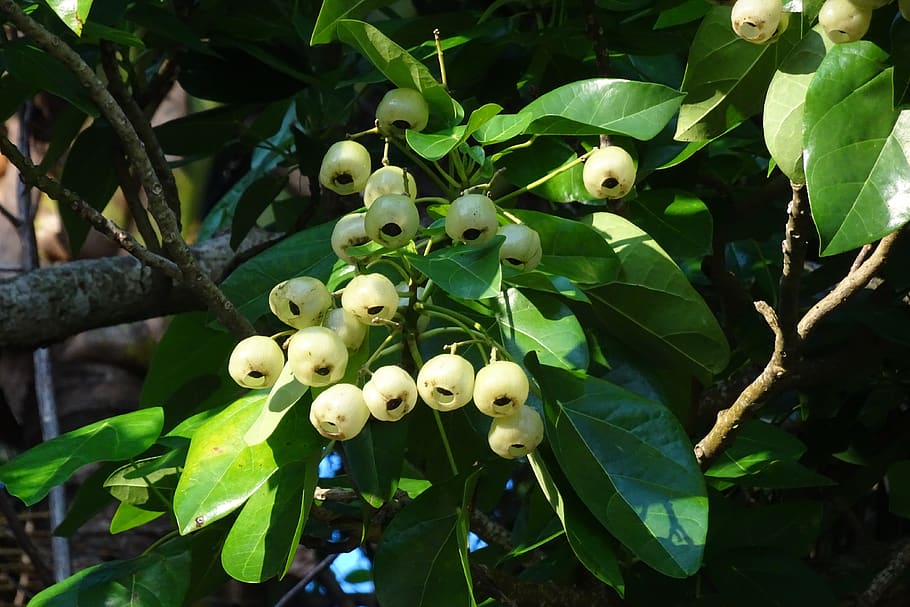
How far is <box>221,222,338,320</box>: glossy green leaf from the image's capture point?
1045 millimetres

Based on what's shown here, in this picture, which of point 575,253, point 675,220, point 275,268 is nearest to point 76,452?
point 275,268

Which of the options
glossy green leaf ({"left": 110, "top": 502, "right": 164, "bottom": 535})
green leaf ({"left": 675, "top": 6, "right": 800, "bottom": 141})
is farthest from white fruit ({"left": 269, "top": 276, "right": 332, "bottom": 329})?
glossy green leaf ({"left": 110, "top": 502, "right": 164, "bottom": 535})

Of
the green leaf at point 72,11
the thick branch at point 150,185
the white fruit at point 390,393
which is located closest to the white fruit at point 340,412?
the white fruit at point 390,393

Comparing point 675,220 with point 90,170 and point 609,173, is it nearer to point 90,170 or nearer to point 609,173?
point 609,173

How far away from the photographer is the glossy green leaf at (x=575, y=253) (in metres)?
0.94

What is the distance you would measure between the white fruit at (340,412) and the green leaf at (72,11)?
0.33 metres

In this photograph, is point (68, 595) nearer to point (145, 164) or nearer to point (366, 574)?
→ point (145, 164)

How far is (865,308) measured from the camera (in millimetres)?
1376

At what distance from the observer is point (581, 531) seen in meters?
0.92

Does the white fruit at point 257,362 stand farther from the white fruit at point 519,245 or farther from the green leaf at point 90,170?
the green leaf at point 90,170

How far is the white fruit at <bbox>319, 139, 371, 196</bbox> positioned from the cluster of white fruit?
0.32 m

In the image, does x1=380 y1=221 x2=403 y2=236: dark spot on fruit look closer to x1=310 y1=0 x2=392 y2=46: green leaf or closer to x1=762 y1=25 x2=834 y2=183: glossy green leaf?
x1=310 y1=0 x2=392 y2=46: green leaf

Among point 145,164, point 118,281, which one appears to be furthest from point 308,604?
point 145,164

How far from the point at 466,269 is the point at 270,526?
0.97 feet
